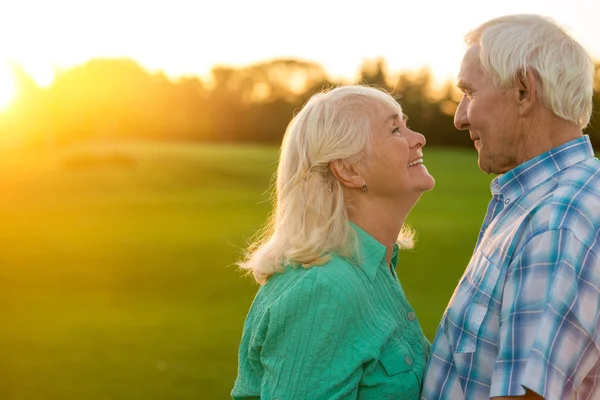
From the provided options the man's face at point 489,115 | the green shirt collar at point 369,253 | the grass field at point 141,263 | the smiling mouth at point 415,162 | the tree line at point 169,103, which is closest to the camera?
the man's face at point 489,115

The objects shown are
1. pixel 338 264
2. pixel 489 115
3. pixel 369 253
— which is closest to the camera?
pixel 489 115

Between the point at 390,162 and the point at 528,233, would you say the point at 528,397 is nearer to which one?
the point at 528,233

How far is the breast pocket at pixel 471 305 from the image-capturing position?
2523 mm

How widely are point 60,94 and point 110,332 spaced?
26516mm

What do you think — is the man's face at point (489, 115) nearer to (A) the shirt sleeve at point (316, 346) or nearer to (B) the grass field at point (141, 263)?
(A) the shirt sleeve at point (316, 346)

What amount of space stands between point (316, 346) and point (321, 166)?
0.65 meters

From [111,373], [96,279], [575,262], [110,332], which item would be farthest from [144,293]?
[575,262]

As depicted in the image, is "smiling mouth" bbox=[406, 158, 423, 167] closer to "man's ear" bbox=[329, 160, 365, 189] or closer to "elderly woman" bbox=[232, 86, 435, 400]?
"elderly woman" bbox=[232, 86, 435, 400]

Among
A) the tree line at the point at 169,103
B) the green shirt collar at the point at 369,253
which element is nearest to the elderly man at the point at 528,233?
the green shirt collar at the point at 369,253

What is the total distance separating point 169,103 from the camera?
3528 centimetres

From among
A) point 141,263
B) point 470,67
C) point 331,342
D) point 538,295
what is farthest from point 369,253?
point 141,263

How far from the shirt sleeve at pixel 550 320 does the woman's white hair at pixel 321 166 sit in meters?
0.84

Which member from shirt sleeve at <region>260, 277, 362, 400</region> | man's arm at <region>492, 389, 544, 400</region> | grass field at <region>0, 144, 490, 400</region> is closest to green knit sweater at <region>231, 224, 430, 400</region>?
shirt sleeve at <region>260, 277, 362, 400</region>

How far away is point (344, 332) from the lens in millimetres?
2895
